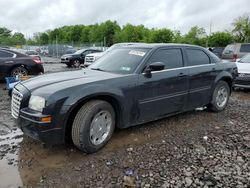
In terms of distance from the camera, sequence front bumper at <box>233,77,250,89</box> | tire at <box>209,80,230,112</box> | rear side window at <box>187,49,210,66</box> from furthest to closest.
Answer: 1. front bumper at <box>233,77,250,89</box>
2. tire at <box>209,80,230,112</box>
3. rear side window at <box>187,49,210,66</box>

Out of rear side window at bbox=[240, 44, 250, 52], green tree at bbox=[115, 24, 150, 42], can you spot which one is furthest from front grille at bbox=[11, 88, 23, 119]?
green tree at bbox=[115, 24, 150, 42]

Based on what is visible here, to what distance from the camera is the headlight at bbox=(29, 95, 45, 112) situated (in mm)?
3639

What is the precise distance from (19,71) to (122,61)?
282 inches

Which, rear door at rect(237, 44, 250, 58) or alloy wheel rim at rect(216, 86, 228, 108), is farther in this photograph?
rear door at rect(237, 44, 250, 58)

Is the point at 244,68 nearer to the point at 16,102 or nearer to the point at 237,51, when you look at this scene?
the point at 237,51

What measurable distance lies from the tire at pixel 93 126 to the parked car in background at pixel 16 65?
25.2ft

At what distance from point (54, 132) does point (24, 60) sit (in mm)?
8151

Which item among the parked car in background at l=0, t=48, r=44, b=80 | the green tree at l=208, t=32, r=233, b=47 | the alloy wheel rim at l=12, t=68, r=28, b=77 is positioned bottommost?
the alloy wheel rim at l=12, t=68, r=28, b=77

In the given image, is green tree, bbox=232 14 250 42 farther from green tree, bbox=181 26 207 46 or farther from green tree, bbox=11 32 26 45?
green tree, bbox=11 32 26 45

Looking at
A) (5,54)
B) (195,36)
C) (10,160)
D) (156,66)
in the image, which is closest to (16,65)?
(5,54)

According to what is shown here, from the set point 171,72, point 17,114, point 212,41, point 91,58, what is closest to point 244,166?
point 171,72

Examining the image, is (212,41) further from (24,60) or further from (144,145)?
(144,145)

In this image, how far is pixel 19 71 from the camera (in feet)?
35.2

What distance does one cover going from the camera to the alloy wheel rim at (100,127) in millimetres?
3997
